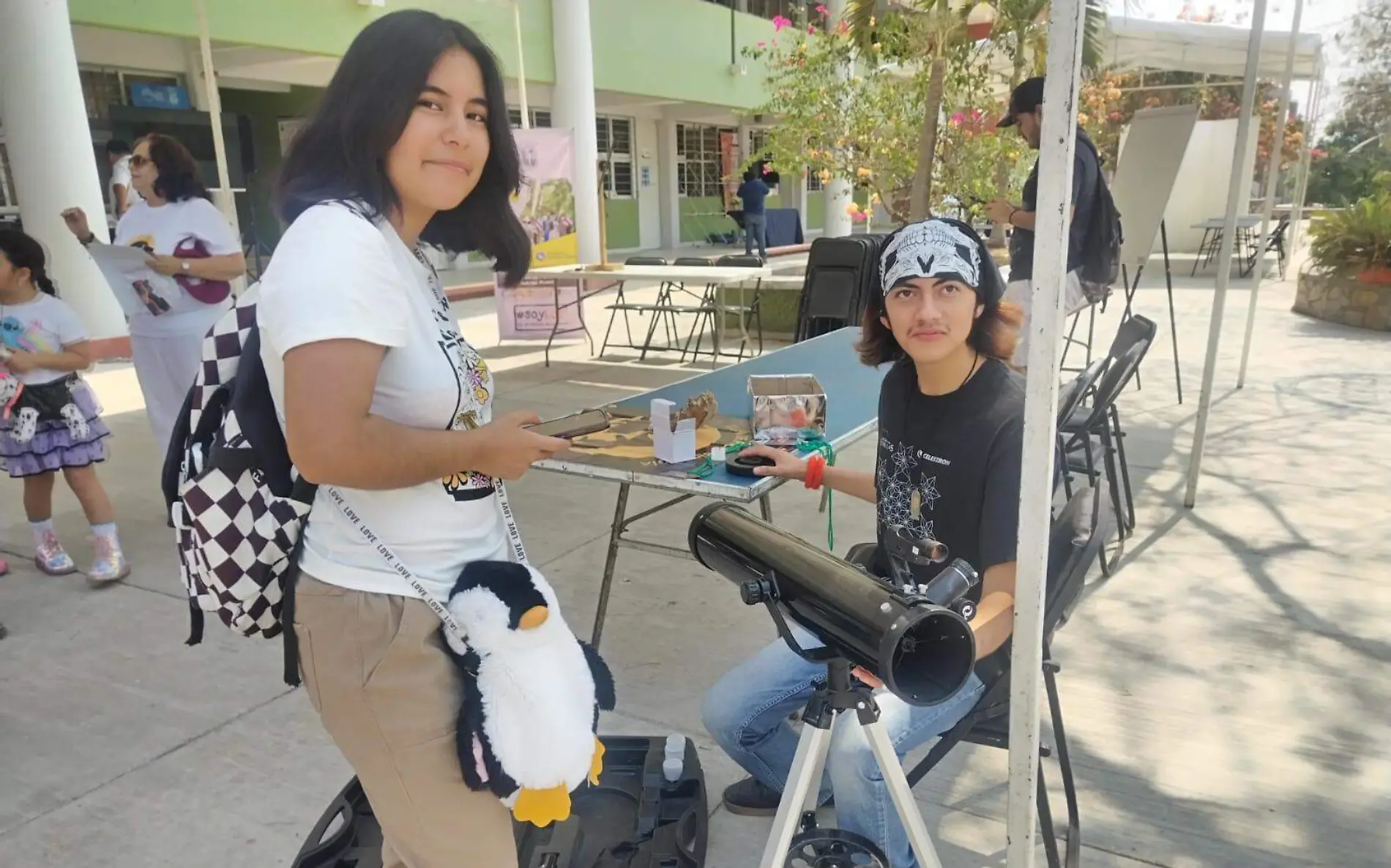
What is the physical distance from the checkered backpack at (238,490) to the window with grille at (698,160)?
64.9 ft

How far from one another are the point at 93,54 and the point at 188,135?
2.19 meters

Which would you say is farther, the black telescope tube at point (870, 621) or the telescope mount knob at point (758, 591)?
the telescope mount knob at point (758, 591)

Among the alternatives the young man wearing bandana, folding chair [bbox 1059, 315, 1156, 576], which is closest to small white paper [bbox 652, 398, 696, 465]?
the young man wearing bandana

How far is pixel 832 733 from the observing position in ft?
5.51

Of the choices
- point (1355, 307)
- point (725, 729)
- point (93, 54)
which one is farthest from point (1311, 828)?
point (93, 54)

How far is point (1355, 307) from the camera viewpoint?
8.77m

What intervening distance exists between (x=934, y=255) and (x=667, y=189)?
1913 cm

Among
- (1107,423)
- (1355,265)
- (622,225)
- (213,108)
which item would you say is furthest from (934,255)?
(622,225)

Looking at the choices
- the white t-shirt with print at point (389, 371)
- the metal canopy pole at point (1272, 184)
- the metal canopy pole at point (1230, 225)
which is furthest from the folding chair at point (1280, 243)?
the white t-shirt with print at point (389, 371)

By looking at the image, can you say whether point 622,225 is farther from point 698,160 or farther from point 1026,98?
point 1026,98

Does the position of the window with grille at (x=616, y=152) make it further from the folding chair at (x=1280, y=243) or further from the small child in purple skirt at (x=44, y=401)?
the small child in purple skirt at (x=44, y=401)

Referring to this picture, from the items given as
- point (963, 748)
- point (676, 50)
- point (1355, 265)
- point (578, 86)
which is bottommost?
point (963, 748)

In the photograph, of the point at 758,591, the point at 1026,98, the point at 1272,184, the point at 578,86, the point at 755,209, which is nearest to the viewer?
the point at 758,591

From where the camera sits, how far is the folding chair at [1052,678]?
5.18 ft
